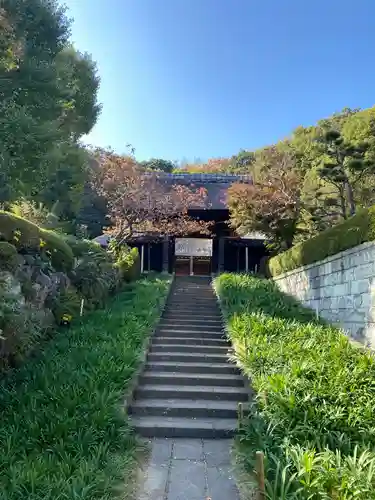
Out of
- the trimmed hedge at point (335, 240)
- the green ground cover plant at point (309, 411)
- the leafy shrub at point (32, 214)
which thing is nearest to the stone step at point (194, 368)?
the green ground cover plant at point (309, 411)

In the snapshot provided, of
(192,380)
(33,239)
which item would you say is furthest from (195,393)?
(33,239)

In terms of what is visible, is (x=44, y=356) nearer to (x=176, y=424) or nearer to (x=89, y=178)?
(x=176, y=424)

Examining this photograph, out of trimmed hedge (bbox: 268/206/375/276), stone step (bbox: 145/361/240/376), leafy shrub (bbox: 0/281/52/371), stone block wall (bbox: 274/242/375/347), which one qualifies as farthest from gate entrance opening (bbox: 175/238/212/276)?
leafy shrub (bbox: 0/281/52/371)

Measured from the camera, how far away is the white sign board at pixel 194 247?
18.6 m

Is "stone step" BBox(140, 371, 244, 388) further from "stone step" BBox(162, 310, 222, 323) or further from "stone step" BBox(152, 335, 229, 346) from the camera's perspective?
"stone step" BBox(162, 310, 222, 323)

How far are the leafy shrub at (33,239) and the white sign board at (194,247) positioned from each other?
10.2 m

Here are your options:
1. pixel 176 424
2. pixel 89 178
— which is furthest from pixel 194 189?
pixel 176 424

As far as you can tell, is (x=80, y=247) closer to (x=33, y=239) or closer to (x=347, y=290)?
(x=33, y=239)

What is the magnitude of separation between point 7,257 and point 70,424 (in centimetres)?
320

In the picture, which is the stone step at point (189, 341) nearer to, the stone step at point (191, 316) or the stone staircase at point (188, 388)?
the stone staircase at point (188, 388)

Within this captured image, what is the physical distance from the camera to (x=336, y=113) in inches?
707

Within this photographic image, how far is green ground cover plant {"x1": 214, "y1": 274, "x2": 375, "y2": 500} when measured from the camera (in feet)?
9.59

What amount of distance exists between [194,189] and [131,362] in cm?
1337

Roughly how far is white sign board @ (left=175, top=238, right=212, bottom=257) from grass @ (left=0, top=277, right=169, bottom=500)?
12.1 m
